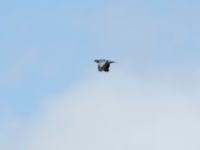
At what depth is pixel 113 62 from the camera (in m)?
198

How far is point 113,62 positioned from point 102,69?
286cm

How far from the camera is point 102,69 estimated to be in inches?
7835
